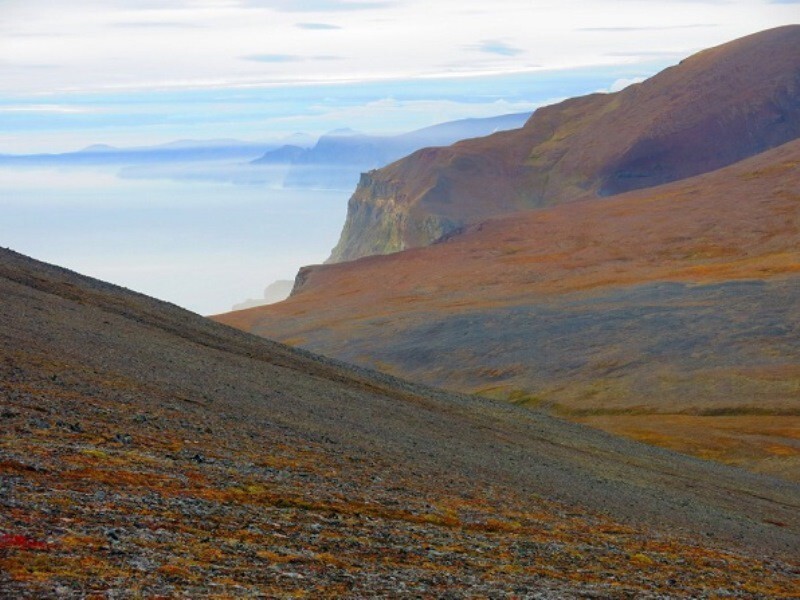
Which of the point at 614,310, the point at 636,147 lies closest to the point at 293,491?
the point at 614,310

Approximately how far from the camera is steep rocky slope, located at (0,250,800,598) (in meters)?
13.8

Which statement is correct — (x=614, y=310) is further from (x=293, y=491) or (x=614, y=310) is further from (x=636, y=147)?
(x=636, y=147)

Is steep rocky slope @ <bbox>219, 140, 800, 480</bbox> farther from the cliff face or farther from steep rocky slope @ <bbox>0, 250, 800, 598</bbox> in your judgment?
the cliff face

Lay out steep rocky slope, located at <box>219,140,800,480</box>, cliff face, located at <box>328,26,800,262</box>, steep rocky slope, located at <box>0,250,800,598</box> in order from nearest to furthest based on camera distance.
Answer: steep rocky slope, located at <box>0,250,800,598</box>
steep rocky slope, located at <box>219,140,800,480</box>
cliff face, located at <box>328,26,800,262</box>

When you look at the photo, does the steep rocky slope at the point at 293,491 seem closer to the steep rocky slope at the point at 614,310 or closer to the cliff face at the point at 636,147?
the steep rocky slope at the point at 614,310

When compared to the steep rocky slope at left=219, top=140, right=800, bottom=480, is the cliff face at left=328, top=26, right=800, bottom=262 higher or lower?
higher

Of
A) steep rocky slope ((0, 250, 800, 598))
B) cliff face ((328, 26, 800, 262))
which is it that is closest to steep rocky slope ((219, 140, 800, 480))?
steep rocky slope ((0, 250, 800, 598))

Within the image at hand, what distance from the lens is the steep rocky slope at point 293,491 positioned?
45.1 ft

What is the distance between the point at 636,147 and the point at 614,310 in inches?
3589

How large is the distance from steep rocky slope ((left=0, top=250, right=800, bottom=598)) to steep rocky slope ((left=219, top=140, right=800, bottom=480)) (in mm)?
24451

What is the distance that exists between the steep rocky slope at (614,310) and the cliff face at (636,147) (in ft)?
83.9

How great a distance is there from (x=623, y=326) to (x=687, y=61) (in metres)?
125

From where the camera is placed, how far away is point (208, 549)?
14.2m

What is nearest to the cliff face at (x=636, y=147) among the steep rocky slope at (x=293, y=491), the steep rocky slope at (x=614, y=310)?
the steep rocky slope at (x=614, y=310)
